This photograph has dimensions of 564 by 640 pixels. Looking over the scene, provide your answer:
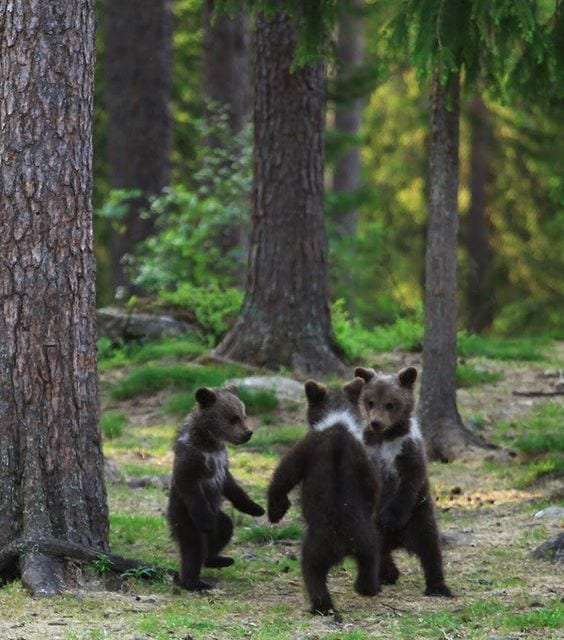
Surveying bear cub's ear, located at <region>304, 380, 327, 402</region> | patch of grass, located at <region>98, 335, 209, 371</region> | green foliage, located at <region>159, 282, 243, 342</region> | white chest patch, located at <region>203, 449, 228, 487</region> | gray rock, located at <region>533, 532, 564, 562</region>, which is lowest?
gray rock, located at <region>533, 532, 564, 562</region>

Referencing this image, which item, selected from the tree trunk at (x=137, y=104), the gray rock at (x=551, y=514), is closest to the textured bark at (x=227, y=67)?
the tree trunk at (x=137, y=104)

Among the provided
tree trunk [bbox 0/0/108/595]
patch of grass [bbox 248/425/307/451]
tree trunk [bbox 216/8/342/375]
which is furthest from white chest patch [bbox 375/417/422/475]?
tree trunk [bbox 216/8/342/375]

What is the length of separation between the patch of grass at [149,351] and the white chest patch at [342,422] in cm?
836

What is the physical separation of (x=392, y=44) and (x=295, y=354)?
5.15 meters

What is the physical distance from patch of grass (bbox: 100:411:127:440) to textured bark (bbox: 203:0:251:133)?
28.8 ft

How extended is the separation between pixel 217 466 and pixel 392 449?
1.16 m

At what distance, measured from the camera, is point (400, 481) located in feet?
29.1

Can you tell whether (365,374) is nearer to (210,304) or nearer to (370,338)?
(370,338)

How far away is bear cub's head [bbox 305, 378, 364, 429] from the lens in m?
8.43

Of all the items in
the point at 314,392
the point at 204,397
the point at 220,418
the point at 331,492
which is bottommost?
the point at 331,492

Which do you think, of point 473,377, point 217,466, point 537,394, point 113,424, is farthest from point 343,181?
point 217,466

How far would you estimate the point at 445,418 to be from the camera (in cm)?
1303

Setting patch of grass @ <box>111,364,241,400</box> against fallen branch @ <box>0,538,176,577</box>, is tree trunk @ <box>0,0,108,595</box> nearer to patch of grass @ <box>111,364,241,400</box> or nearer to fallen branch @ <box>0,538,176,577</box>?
fallen branch @ <box>0,538,176,577</box>

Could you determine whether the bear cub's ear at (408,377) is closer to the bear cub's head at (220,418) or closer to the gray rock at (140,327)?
the bear cub's head at (220,418)
